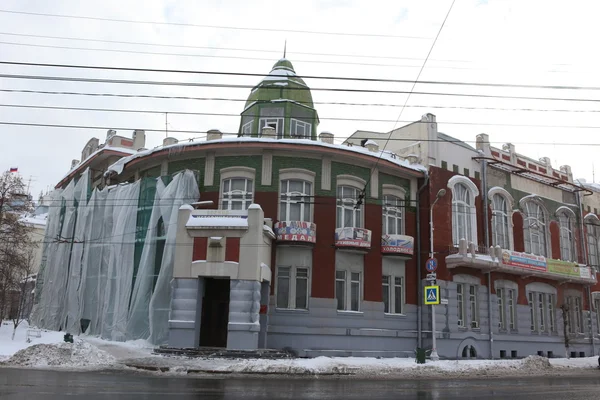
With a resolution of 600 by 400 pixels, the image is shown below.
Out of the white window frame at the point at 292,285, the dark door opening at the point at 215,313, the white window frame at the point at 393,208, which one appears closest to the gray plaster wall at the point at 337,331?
the white window frame at the point at 292,285

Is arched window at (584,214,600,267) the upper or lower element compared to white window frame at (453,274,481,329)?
upper

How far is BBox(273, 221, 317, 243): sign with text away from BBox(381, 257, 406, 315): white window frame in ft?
15.6

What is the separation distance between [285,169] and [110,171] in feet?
35.6

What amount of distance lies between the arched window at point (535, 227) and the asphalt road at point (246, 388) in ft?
60.4

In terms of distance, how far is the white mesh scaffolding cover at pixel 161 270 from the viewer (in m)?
24.6

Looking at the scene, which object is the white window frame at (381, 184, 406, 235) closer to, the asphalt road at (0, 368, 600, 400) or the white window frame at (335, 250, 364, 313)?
the white window frame at (335, 250, 364, 313)

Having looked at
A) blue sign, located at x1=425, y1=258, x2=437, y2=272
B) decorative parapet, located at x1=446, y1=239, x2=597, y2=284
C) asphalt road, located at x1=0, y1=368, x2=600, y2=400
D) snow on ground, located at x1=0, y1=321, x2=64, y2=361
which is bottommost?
asphalt road, located at x1=0, y1=368, x2=600, y2=400

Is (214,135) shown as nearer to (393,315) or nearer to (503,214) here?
(393,315)

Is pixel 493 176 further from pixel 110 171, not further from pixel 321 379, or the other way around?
pixel 110 171

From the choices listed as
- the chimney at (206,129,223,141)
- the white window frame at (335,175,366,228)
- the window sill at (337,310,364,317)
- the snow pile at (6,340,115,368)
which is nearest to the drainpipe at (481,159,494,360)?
the white window frame at (335,175,366,228)

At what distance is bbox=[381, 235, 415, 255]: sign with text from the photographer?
26922 mm

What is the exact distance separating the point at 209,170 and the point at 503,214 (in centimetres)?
1828

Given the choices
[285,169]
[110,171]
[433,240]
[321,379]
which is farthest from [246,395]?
[110,171]

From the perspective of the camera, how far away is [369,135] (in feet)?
120
